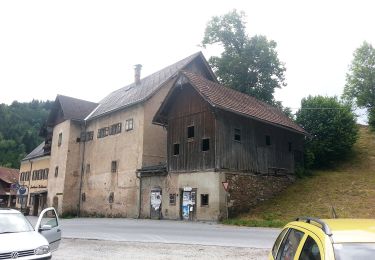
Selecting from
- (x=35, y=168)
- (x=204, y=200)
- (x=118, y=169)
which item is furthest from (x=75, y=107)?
(x=204, y=200)

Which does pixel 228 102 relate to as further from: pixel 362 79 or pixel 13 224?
pixel 362 79

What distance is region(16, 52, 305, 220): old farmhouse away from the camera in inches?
997

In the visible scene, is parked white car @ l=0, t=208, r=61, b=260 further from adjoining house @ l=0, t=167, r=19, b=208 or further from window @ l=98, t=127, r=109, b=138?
adjoining house @ l=0, t=167, r=19, b=208

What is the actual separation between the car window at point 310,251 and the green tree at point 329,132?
32.3 m

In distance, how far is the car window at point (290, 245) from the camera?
4264 mm

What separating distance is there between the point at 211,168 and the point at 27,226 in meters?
16.2

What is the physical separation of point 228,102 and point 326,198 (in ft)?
29.5

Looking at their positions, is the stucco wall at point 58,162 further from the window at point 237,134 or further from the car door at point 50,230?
the car door at point 50,230

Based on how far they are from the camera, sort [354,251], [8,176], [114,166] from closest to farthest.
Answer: [354,251], [114,166], [8,176]

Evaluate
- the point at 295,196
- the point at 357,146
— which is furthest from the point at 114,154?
the point at 357,146

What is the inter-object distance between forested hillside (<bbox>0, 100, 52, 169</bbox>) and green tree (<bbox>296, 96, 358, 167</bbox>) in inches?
2972

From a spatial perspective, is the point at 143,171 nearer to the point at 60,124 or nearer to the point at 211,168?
the point at 211,168

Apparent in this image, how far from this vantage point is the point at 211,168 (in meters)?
24.8

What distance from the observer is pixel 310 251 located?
12.3ft
